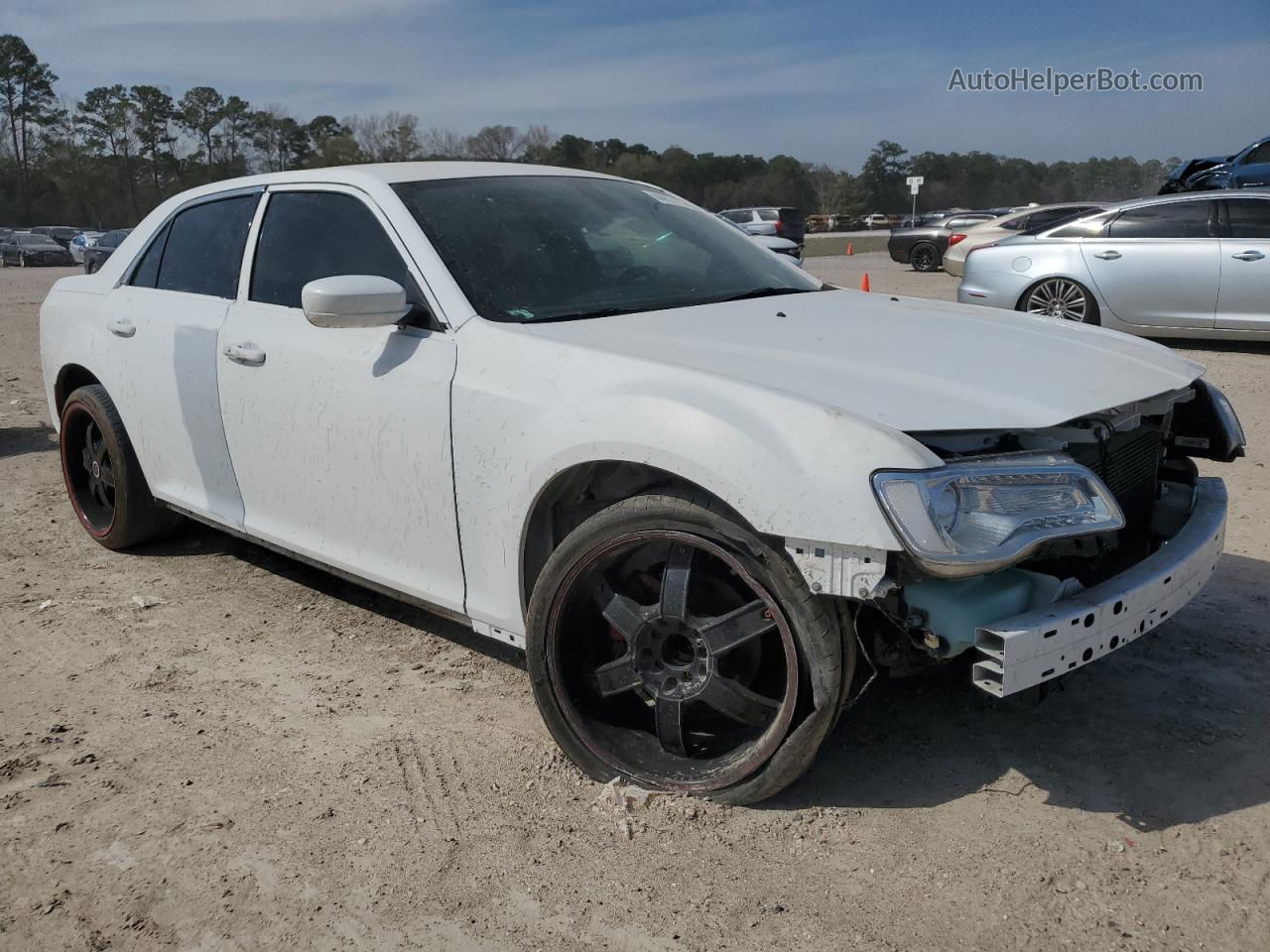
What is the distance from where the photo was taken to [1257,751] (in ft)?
9.61

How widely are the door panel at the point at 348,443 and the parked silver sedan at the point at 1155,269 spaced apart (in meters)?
8.00

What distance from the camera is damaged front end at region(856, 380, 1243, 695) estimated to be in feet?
7.34

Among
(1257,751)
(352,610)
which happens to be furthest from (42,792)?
(1257,751)

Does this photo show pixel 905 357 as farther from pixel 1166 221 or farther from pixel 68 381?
pixel 1166 221

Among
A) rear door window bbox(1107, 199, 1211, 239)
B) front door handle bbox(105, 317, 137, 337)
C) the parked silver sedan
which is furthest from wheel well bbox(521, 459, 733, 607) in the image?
rear door window bbox(1107, 199, 1211, 239)

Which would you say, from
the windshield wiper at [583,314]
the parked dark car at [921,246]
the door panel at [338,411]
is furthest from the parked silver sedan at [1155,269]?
the parked dark car at [921,246]

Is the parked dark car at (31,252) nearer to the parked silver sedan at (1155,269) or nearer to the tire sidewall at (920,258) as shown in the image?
the tire sidewall at (920,258)

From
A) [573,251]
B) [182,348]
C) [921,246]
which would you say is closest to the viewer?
[573,251]

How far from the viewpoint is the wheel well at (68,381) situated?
488 centimetres

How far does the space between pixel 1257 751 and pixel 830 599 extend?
56.4 inches

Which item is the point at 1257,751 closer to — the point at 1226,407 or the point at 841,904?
the point at 1226,407

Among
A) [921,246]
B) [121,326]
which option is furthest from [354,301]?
[921,246]

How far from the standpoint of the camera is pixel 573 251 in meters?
3.45

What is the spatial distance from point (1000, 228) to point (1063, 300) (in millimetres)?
8720
